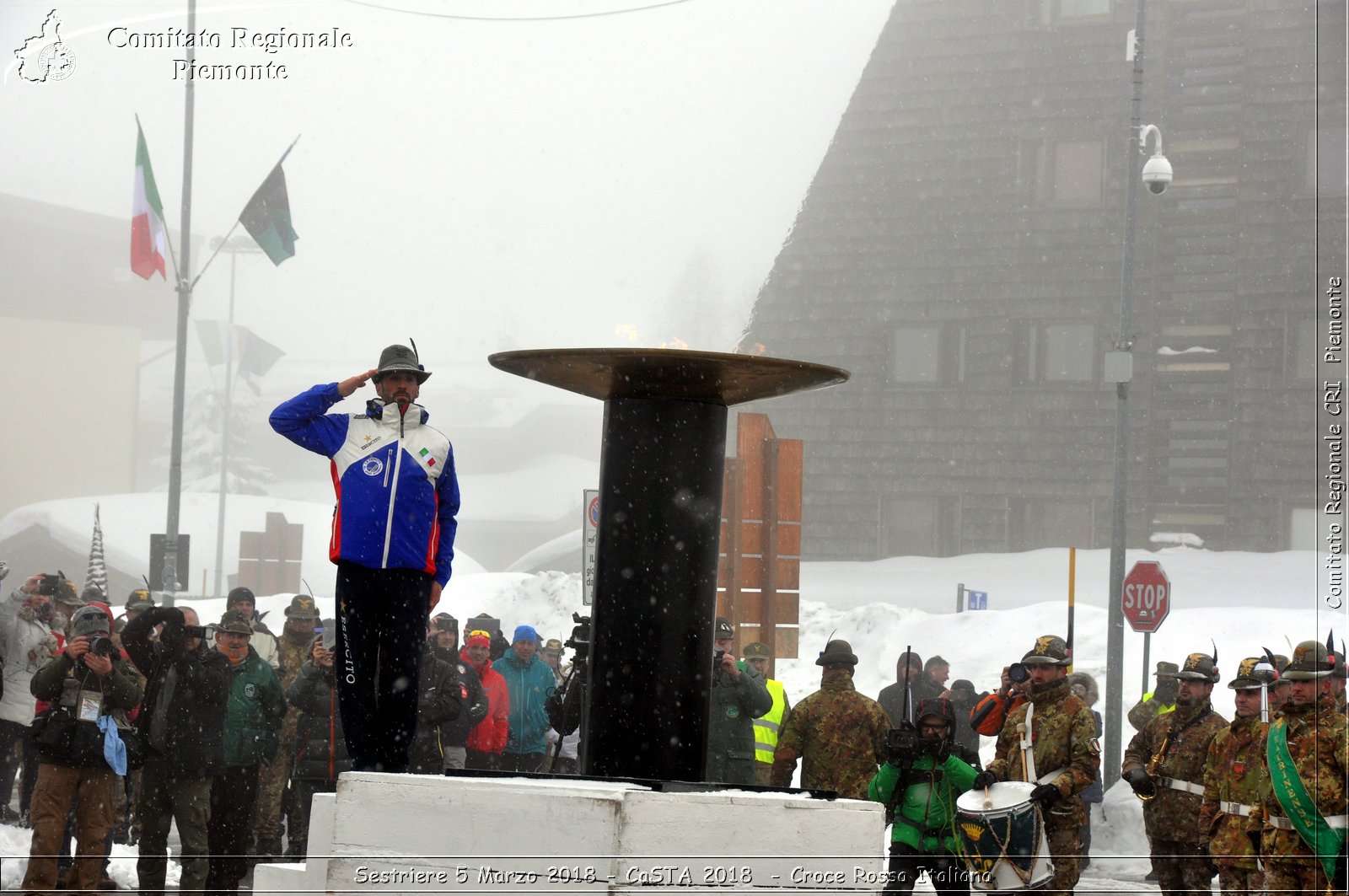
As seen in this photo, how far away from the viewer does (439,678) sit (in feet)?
28.1

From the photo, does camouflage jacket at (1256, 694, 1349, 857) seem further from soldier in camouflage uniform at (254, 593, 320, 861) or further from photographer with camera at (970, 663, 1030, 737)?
soldier in camouflage uniform at (254, 593, 320, 861)

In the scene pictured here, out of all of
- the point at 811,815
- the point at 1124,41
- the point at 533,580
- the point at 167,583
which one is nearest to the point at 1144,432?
the point at 1124,41

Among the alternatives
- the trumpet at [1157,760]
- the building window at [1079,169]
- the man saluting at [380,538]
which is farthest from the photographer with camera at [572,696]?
the building window at [1079,169]

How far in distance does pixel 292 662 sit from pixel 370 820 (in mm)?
6290

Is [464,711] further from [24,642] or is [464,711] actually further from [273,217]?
[273,217]

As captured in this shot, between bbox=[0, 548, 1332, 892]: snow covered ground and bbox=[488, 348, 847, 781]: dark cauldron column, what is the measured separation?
36.8 ft

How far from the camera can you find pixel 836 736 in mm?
7867

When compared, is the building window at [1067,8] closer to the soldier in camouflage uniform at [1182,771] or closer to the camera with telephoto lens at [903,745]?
the soldier in camouflage uniform at [1182,771]

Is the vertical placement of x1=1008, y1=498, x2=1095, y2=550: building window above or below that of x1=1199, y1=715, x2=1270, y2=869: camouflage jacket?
above

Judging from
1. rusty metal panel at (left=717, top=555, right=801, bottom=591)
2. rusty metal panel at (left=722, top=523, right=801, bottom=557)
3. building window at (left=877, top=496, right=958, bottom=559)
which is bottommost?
rusty metal panel at (left=717, top=555, right=801, bottom=591)

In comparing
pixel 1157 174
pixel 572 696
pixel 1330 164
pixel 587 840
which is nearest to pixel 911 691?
pixel 572 696

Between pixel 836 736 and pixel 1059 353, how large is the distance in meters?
20.8

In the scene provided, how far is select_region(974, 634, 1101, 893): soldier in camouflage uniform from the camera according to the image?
6727mm

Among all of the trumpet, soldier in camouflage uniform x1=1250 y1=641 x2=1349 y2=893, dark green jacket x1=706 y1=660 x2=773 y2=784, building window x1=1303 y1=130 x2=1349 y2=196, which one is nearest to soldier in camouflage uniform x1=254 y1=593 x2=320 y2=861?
dark green jacket x1=706 y1=660 x2=773 y2=784
